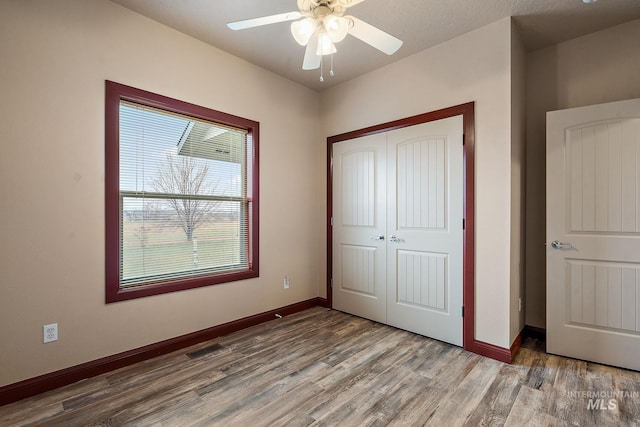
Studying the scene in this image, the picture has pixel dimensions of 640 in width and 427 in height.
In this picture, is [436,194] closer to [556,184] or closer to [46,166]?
[556,184]

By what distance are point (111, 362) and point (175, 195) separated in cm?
138

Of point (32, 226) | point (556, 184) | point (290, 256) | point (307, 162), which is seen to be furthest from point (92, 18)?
point (556, 184)

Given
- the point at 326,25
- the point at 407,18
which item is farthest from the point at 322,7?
the point at 407,18

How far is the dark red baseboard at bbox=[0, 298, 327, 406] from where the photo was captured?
75.0 inches

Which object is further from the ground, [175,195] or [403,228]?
[175,195]

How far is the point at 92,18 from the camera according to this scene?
2.20 m

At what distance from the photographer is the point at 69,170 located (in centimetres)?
211

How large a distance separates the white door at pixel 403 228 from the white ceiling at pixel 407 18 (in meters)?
0.79

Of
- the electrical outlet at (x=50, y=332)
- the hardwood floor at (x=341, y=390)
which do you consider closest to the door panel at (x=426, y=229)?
the hardwood floor at (x=341, y=390)

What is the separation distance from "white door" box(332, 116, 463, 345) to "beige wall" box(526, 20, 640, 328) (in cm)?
85

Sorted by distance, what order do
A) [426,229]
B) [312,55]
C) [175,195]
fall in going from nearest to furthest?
[312,55]
[175,195]
[426,229]

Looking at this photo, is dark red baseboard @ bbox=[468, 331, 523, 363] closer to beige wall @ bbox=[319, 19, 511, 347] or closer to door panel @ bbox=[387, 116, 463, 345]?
beige wall @ bbox=[319, 19, 511, 347]

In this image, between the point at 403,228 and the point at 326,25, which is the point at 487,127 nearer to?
the point at 403,228

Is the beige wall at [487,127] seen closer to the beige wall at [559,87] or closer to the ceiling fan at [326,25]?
the beige wall at [559,87]
